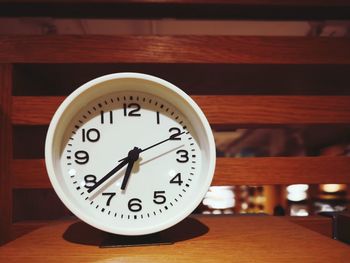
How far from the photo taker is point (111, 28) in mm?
2852

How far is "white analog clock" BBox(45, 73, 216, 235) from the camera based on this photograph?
0.76 m

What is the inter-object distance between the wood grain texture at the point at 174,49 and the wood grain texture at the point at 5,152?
2.6 inches

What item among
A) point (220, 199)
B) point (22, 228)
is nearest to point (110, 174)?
point (22, 228)

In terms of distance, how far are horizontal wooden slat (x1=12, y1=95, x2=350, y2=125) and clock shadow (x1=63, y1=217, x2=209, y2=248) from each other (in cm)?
37

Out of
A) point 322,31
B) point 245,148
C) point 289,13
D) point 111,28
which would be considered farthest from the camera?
point 245,148

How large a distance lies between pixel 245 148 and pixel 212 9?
10.1 m

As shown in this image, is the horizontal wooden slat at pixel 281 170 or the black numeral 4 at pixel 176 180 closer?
the black numeral 4 at pixel 176 180

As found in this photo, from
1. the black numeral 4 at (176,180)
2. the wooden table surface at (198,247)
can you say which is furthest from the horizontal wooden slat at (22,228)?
the black numeral 4 at (176,180)

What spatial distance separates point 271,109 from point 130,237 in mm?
624

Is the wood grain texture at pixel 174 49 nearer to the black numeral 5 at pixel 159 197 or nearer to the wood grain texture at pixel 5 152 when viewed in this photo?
the wood grain texture at pixel 5 152

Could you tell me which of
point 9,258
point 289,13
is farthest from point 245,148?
point 9,258

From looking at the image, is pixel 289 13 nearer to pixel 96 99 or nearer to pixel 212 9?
pixel 212 9

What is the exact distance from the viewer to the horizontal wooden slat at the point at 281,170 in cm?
110

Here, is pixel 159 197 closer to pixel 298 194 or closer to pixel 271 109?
pixel 271 109
